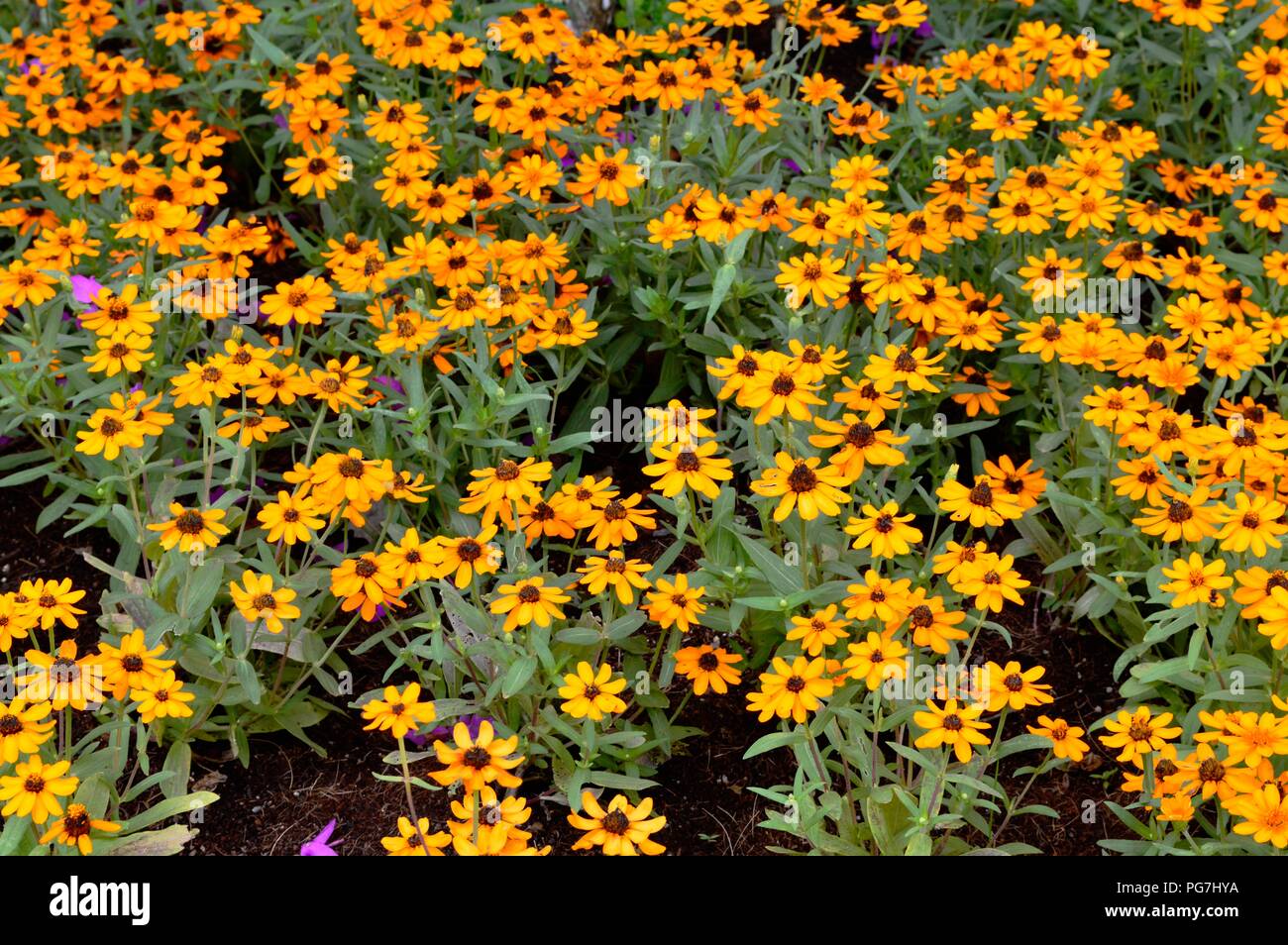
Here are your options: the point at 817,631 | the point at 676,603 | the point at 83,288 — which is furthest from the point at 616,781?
the point at 83,288

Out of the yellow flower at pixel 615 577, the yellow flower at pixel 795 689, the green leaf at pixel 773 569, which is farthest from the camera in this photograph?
the green leaf at pixel 773 569

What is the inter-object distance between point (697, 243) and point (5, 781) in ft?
8.28

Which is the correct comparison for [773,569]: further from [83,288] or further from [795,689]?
[83,288]

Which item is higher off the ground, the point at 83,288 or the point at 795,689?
the point at 83,288

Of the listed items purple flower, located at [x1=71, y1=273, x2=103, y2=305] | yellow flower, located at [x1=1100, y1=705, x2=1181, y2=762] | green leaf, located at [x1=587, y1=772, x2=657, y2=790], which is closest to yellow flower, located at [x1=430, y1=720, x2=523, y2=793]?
green leaf, located at [x1=587, y1=772, x2=657, y2=790]

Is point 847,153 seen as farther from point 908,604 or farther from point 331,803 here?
point 331,803

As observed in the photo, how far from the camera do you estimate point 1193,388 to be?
16.1 ft

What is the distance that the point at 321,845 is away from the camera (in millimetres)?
3496

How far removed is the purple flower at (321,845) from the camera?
3467 mm

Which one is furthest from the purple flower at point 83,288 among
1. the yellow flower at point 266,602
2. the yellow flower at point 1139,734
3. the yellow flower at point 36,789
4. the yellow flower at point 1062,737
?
the yellow flower at point 1139,734

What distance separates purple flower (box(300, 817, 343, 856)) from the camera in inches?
136

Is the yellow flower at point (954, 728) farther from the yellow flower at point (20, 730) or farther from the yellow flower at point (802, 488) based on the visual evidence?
the yellow flower at point (20, 730)

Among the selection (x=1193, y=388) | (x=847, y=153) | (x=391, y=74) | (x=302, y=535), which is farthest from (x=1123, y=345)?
(x=391, y=74)

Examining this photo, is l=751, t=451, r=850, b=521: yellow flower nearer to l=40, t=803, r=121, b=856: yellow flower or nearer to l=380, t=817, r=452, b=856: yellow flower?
l=380, t=817, r=452, b=856: yellow flower
